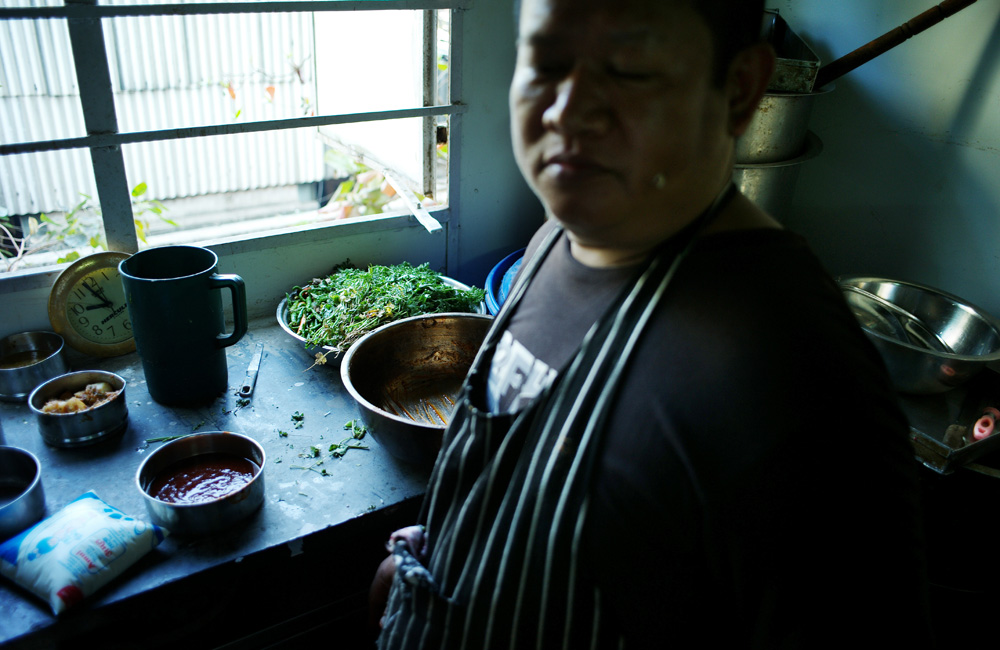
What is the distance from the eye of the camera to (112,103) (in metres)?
1.85

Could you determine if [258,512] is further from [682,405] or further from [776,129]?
[776,129]

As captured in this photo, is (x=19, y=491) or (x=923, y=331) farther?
(x=923, y=331)

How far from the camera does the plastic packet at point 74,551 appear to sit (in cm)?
125

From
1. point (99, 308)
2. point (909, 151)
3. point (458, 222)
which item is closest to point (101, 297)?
point (99, 308)

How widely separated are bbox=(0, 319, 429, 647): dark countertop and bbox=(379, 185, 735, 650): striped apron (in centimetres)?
51

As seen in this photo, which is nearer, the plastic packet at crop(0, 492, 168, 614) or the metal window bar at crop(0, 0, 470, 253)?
the plastic packet at crop(0, 492, 168, 614)

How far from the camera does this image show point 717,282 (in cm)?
85

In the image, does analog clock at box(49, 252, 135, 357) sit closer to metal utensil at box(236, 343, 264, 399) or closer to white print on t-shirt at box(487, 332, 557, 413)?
metal utensil at box(236, 343, 264, 399)

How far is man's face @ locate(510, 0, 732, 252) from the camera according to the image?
78cm

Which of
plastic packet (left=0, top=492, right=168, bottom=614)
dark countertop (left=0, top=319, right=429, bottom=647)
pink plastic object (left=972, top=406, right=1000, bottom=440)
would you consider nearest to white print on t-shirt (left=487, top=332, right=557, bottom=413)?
dark countertop (left=0, top=319, right=429, bottom=647)

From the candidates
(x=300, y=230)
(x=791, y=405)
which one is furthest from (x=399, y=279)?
(x=791, y=405)

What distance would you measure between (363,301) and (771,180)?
1.30 metres

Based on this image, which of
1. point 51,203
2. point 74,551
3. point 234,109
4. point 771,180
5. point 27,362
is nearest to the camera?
point 74,551

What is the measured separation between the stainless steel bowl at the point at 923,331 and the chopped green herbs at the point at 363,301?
1193mm
